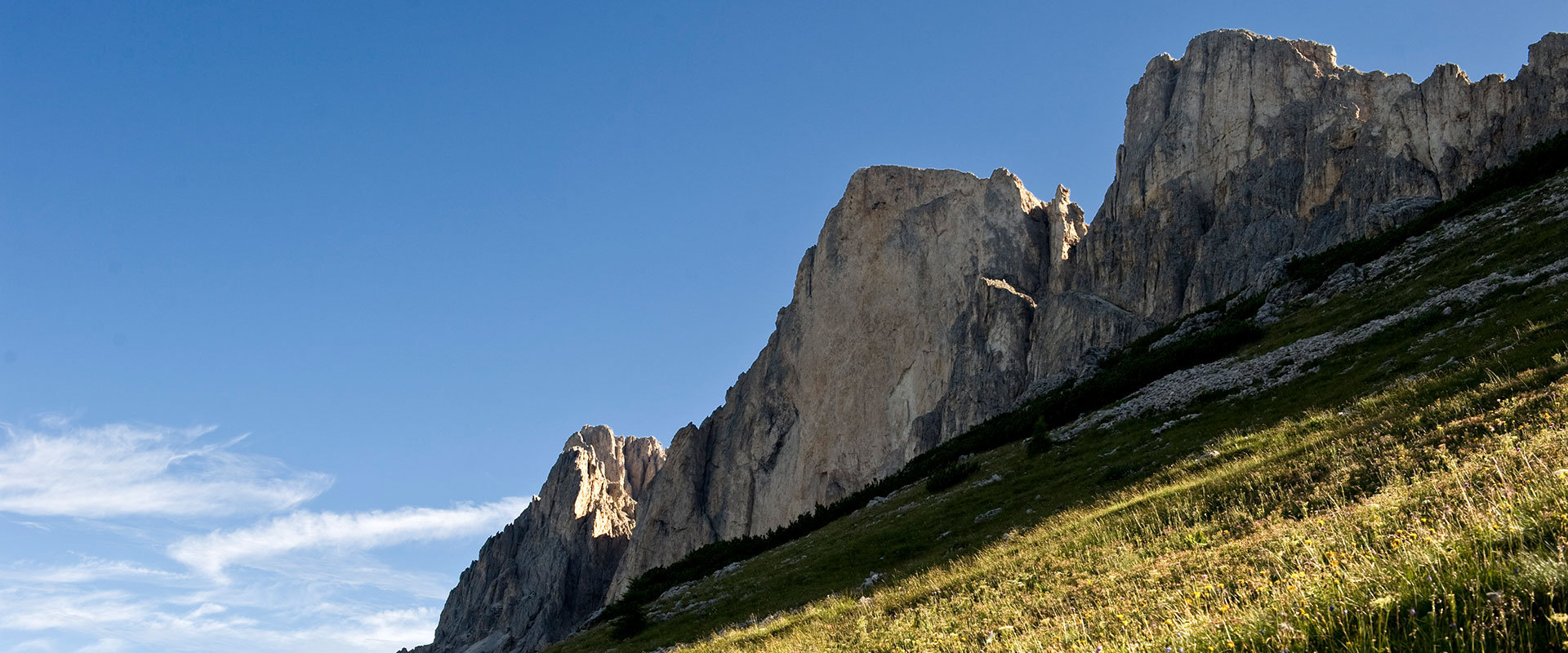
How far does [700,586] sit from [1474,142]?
221ft

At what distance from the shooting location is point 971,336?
306 ft

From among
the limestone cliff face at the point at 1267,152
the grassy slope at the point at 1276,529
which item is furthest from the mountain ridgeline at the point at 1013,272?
the grassy slope at the point at 1276,529

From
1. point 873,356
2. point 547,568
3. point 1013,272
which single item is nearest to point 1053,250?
point 1013,272

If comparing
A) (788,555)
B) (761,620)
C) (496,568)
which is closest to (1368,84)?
(788,555)

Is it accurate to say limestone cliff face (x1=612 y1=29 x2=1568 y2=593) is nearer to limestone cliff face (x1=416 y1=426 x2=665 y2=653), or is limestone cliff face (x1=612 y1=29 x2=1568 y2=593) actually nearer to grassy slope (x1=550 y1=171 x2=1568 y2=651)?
limestone cliff face (x1=416 y1=426 x2=665 y2=653)

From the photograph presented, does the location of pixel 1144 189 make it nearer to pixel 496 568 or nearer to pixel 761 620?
pixel 761 620

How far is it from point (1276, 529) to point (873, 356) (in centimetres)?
9348

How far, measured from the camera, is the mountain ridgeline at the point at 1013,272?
68375 millimetres

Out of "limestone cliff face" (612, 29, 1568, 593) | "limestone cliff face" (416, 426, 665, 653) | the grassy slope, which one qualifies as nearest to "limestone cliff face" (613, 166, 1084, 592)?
"limestone cliff face" (612, 29, 1568, 593)

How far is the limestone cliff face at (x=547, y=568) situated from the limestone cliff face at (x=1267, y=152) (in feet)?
252

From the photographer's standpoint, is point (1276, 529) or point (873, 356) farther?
point (873, 356)

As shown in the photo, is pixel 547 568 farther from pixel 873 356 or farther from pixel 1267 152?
pixel 1267 152

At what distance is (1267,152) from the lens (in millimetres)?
81375

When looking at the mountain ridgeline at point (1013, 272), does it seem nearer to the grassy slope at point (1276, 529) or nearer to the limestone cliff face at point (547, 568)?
the limestone cliff face at point (547, 568)
